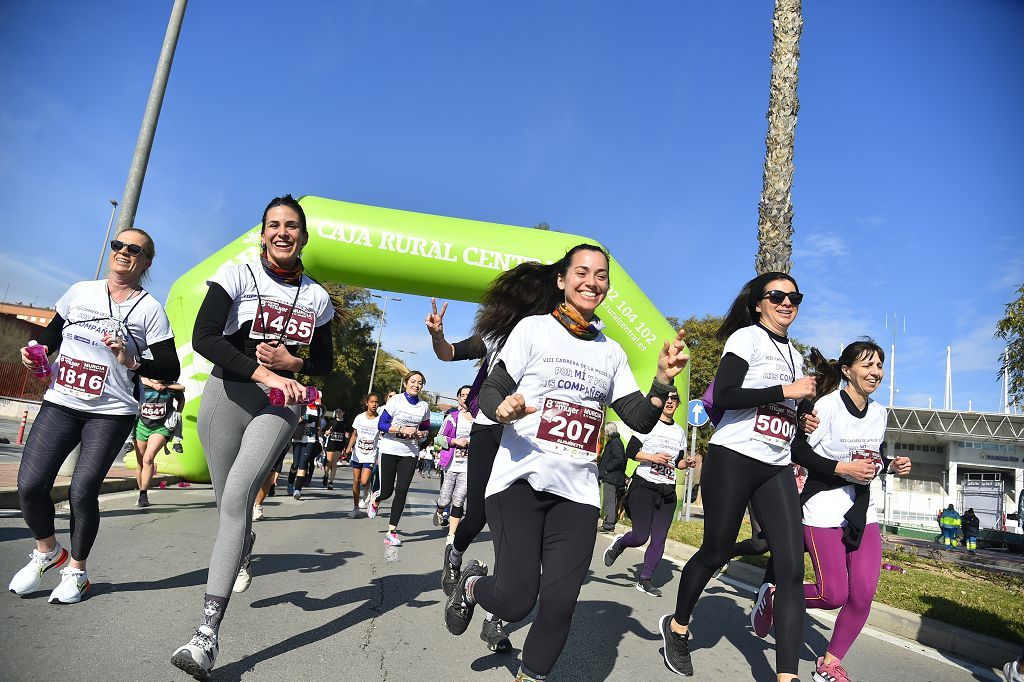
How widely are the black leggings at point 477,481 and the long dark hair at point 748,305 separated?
175cm

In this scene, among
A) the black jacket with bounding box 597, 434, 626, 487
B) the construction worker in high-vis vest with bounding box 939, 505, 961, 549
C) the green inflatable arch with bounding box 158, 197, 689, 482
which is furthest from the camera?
the construction worker in high-vis vest with bounding box 939, 505, 961, 549

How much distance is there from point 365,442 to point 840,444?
8089mm

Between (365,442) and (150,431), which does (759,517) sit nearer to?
(365,442)

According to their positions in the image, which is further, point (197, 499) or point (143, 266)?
point (197, 499)

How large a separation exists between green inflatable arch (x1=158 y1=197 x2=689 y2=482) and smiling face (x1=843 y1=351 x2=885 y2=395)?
310 inches

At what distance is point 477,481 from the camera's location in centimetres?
491

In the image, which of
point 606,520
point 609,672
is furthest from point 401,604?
point 606,520

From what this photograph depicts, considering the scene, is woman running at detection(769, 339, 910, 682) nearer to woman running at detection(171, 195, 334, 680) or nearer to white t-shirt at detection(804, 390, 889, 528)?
white t-shirt at detection(804, 390, 889, 528)

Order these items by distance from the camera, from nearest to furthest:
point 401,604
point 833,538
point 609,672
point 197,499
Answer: point 609,672, point 833,538, point 401,604, point 197,499

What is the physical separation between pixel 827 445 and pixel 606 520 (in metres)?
8.54

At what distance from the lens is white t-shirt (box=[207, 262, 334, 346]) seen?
3600 millimetres

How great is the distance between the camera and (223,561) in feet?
10.6

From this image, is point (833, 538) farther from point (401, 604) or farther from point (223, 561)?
point (223, 561)

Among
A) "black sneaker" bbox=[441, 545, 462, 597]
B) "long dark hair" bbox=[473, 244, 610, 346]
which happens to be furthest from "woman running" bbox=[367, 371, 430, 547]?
"long dark hair" bbox=[473, 244, 610, 346]
